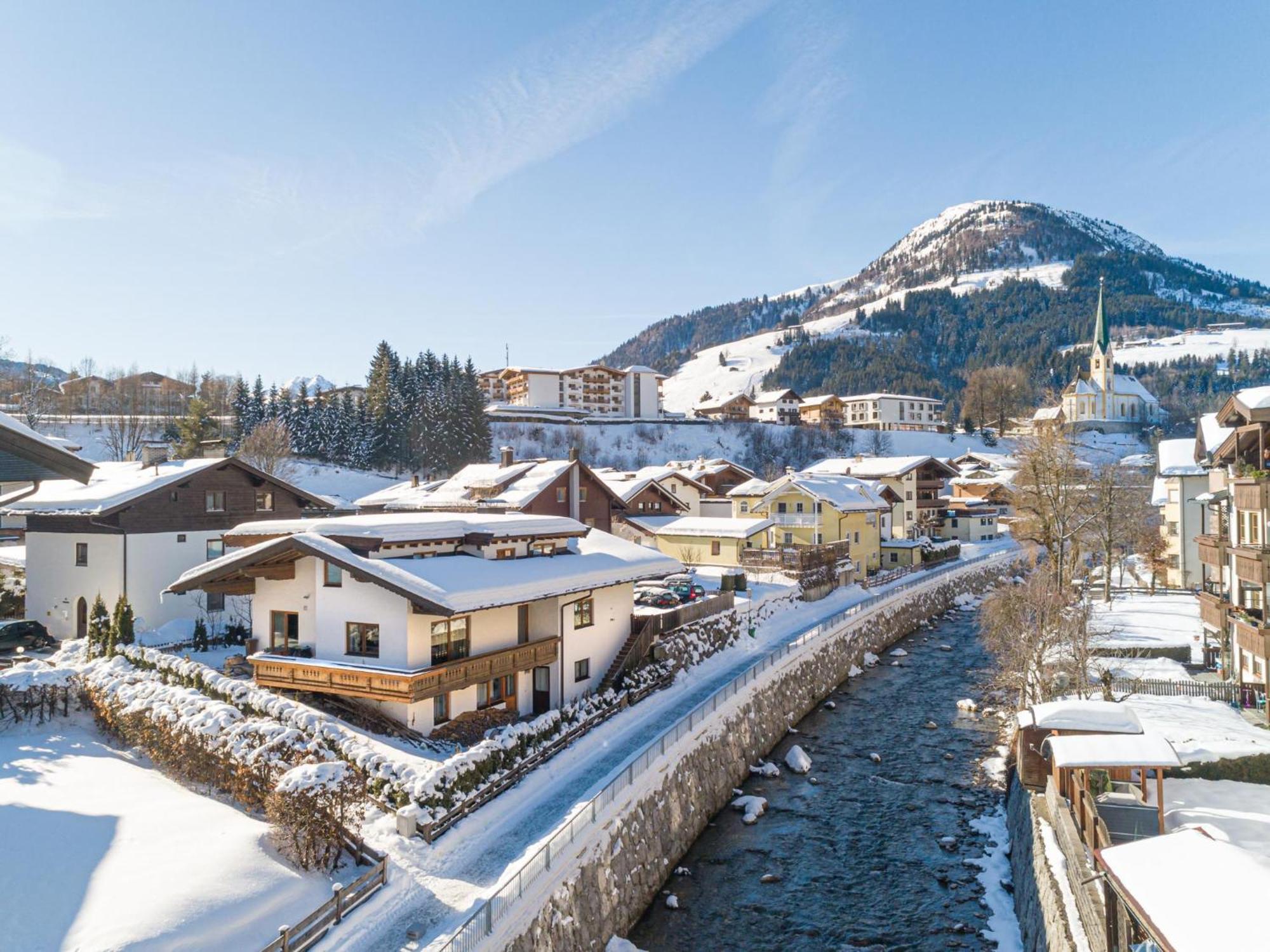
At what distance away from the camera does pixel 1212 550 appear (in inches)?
1126

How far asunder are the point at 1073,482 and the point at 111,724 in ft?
151

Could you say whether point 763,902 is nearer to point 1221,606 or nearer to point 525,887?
point 525,887

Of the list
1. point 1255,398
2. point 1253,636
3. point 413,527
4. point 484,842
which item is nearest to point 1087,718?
point 1253,636

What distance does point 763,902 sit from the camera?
18.5 metres

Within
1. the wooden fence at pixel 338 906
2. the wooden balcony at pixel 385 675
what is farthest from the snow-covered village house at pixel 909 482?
the wooden fence at pixel 338 906

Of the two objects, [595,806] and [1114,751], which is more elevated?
[1114,751]

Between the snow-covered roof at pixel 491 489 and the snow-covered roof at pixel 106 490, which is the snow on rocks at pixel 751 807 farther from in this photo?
the snow-covered roof at pixel 106 490

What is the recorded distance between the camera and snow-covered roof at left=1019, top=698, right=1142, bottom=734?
59.4 ft

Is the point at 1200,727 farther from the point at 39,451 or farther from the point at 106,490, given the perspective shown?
the point at 106,490

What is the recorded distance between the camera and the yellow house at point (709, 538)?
50.2 metres

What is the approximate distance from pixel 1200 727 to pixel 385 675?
2359 cm

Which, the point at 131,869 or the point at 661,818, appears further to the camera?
the point at 661,818

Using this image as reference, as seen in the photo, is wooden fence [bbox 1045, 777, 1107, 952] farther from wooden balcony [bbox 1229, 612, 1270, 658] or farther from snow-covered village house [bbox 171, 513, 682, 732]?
snow-covered village house [bbox 171, 513, 682, 732]

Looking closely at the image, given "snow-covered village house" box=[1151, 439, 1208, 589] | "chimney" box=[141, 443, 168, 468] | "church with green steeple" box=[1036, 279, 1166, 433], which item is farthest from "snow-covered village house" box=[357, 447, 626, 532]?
"church with green steeple" box=[1036, 279, 1166, 433]
